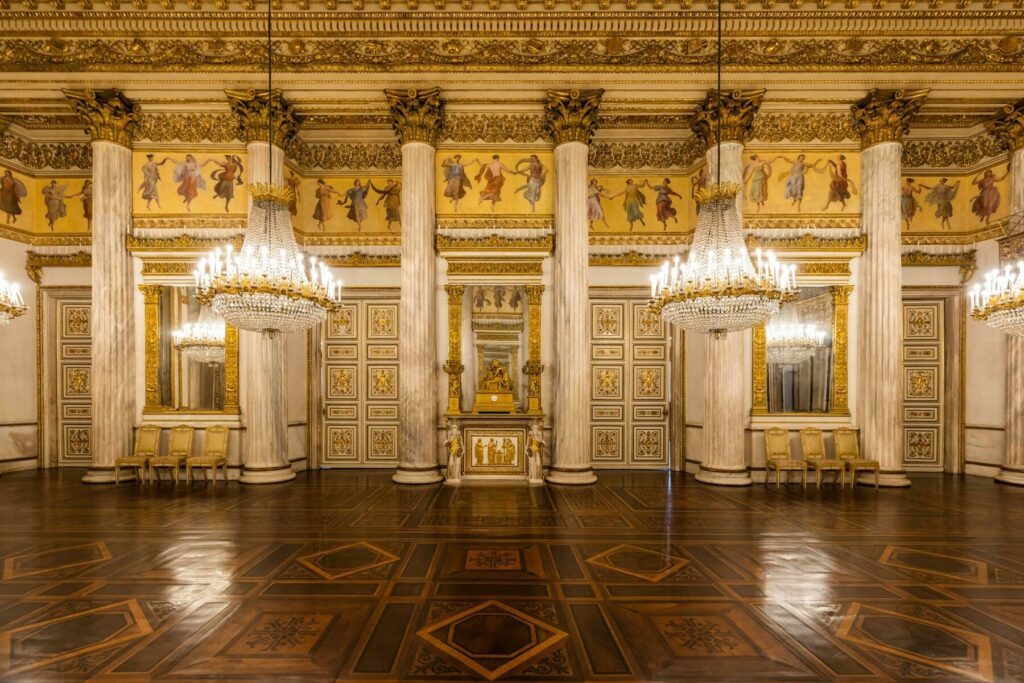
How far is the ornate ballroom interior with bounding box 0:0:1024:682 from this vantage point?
5.84 meters

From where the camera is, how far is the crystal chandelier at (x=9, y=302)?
6.80m

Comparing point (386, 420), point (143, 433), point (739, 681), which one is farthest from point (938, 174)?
point (143, 433)

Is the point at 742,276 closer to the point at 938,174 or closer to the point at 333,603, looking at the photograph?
Result: the point at 333,603

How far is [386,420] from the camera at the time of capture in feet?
31.8

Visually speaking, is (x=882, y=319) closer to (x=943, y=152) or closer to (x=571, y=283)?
(x=943, y=152)

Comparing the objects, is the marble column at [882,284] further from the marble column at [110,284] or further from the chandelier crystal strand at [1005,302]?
the marble column at [110,284]

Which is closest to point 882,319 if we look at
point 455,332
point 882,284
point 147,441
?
point 882,284

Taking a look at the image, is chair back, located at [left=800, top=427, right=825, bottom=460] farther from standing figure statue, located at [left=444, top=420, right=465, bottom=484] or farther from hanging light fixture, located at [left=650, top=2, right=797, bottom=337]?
standing figure statue, located at [left=444, top=420, right=465, bottom=484]

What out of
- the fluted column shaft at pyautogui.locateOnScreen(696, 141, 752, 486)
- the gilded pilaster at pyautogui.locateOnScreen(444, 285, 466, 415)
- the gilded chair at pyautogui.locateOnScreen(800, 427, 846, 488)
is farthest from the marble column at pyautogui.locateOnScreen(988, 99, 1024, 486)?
the gilded pilaster at pyautogui.locateOnScreen(444, 285, 466, 415)

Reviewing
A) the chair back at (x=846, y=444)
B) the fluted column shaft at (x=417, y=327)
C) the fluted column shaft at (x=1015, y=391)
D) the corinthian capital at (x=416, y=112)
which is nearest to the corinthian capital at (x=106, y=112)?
the corinthian capital at (x=416, y=112)

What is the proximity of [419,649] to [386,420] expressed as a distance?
6.81m

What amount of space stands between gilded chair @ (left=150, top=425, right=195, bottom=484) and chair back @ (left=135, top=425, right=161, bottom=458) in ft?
0.62

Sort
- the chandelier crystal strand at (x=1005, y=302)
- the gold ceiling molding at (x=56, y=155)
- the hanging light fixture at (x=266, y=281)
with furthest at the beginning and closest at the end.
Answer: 1. the gold ceiling molding at (x=56, y=155)
2. the chandelier crystal strand at (x=1005, y=302)
3. the hanging light fixture at (x=266, y=281)

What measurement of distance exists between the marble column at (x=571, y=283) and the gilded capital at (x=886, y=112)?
4307mm
